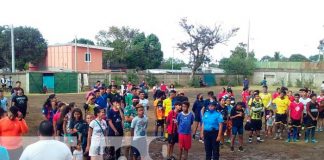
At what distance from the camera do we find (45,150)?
13.2ft

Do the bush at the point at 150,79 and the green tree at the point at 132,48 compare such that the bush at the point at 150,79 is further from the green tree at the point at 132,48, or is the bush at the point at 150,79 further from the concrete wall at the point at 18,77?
the green tree at the point at 132,48

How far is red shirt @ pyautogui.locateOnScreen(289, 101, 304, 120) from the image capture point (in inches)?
482

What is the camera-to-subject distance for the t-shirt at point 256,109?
11883 millimetres

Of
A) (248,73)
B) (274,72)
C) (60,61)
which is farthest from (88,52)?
(274,72)

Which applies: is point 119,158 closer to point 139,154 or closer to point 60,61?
point 139,154

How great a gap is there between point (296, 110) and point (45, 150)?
394 inches

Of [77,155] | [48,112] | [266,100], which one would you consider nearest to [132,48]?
[266,100]

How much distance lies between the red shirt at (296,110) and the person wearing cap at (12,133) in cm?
870

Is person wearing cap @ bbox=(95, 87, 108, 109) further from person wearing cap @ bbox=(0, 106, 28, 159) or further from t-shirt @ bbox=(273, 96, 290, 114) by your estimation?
t-shirt @ bbox=(273, 96, 290, 114)

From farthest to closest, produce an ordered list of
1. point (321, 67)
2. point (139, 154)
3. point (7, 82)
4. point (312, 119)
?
point (321, 67)
point (7, 82)
point (312, 119)
point (139, 154)

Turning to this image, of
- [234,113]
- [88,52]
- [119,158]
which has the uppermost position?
[88,52]

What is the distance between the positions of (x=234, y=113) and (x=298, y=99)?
3.06 metres

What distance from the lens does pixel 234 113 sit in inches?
423

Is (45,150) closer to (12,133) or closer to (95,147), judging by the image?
(12,133)
